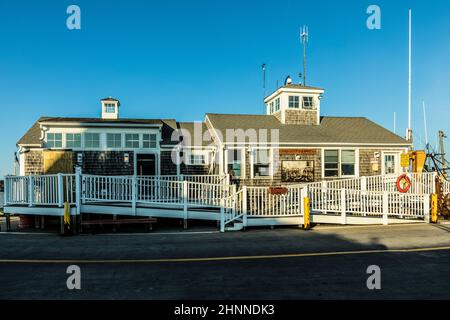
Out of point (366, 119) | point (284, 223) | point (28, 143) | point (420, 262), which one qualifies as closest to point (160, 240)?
point (284, 223)

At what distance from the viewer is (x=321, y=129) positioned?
1836 cm

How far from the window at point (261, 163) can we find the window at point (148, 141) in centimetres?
566

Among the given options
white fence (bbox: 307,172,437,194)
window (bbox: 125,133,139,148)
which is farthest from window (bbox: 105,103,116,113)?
white fence (bbox: 307,172,437,194)

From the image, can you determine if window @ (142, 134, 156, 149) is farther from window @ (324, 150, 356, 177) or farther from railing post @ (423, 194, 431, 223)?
railing post @ (423, 194, 431, 223)

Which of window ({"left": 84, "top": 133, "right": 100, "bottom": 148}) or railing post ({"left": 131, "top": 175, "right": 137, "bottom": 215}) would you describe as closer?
railing post ({"left": 131, "top": 175, "right": 137, "bottom": 215})

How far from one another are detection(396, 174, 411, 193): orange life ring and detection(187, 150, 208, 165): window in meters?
9.73

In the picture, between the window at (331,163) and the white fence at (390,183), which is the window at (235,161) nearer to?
the white fence at (390,183)

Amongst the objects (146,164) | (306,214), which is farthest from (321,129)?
(146,164)

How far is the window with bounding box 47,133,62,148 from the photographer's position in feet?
50.6

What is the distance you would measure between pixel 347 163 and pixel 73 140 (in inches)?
601

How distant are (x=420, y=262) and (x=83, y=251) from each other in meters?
8.41

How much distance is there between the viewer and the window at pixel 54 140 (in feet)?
50.6

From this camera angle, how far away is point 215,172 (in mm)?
16500
